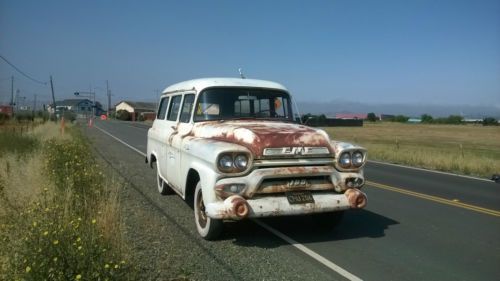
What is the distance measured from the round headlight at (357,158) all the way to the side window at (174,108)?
332 cm

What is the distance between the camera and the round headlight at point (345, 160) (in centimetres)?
606

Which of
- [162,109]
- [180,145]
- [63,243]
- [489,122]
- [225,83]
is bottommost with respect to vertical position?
[489,122]

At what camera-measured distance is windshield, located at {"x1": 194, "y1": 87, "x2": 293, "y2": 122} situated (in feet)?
23.8

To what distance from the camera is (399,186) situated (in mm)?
11477

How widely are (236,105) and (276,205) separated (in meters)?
2.26

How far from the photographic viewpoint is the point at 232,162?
5.58m

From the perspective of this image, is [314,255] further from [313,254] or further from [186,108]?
[186,108]

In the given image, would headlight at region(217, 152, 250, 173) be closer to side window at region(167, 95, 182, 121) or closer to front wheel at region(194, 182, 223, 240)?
front wheel at region(194, 182, 223, 240)

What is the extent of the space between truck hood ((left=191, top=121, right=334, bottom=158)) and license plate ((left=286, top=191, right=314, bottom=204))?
1.88 feet

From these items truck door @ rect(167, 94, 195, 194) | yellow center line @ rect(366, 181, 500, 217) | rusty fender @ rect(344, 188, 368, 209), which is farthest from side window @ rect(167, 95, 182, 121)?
yellow center line @ rect(366, 181, 500, 217)

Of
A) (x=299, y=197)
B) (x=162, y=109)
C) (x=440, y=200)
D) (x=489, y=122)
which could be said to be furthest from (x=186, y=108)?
(x=489, y=122)

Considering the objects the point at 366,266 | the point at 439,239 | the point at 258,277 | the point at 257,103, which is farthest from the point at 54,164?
the point at 439,239

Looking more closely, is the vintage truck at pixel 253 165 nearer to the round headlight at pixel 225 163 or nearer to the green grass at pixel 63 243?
the round headlight at pixel 225 163

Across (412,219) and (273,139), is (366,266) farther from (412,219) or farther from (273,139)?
(412,219)
